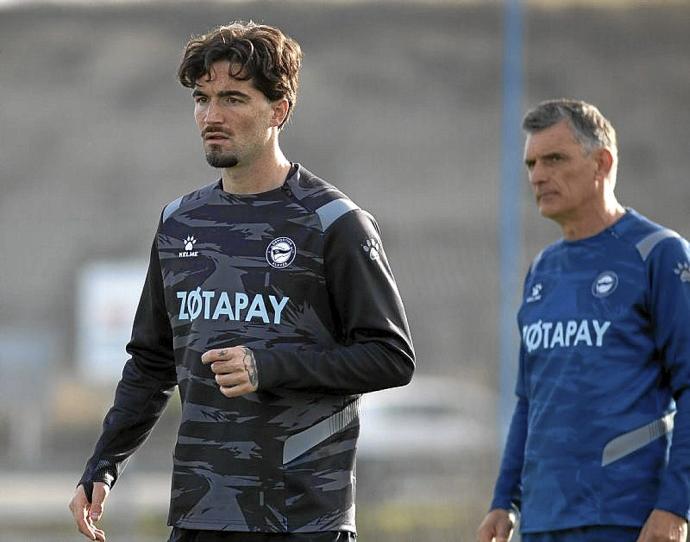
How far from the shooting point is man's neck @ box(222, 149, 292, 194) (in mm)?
3346

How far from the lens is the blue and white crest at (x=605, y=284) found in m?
3.77

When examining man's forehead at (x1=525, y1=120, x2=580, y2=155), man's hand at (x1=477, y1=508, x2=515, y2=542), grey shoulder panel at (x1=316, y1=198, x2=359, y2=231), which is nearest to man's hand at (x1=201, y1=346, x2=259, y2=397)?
grey shoulder panel at (x1=316, y1=198, x2=359, y2=231)

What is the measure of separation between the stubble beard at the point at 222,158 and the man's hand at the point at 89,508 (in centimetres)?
85

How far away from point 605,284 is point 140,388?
1272 millimetres

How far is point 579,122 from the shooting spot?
13.3 feet

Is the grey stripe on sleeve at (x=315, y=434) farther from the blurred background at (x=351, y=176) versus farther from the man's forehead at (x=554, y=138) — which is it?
the blurred background at (x=351, y=176)

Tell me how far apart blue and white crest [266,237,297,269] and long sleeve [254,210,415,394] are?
0.26ft

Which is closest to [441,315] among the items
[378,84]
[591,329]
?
[378,84]

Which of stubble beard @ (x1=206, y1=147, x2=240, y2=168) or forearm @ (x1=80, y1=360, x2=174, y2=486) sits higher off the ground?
stubble beard @ (x1=206, y1=147, x2=240, y2=168)

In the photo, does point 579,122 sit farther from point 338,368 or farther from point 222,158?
point 338,368

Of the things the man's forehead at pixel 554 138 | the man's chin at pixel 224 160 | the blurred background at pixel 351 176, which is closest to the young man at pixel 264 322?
the man's chin at pixel 224 160

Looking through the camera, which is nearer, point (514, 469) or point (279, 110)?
point (279, 110)

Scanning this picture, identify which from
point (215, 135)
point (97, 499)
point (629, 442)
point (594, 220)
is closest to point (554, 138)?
point (594, 220)

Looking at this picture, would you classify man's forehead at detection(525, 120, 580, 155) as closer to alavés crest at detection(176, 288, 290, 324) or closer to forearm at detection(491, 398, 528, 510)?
forearm at detection(491, 398, 528, 510)
